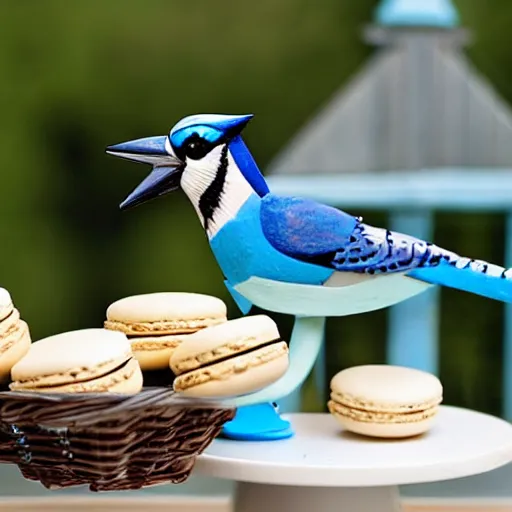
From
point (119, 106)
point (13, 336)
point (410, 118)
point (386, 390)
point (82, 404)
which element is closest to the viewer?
point (82, 404)

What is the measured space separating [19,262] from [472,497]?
2.74ft

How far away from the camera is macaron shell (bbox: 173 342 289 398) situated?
26.5 inches

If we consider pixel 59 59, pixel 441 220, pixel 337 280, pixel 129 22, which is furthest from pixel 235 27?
pixel 337 280

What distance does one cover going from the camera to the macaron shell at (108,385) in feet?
2.13

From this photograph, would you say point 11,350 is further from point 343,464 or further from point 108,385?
point 343,464

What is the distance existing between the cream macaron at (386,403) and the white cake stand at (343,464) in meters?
0.01

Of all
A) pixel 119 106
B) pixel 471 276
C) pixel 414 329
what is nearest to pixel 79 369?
pixel 471 276

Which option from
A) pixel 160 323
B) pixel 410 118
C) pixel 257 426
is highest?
pixel 410 118

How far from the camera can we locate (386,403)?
790mm

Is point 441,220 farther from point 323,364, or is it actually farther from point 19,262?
point 19,262

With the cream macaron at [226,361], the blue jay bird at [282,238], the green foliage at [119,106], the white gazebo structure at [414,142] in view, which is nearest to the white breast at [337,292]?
the blue jay bird at [282,238]

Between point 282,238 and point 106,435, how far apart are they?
0.85 feet

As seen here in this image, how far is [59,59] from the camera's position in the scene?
62.2 inches

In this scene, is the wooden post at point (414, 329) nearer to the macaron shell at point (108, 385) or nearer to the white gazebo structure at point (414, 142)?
the white gazebo structure at point (414, 142)
